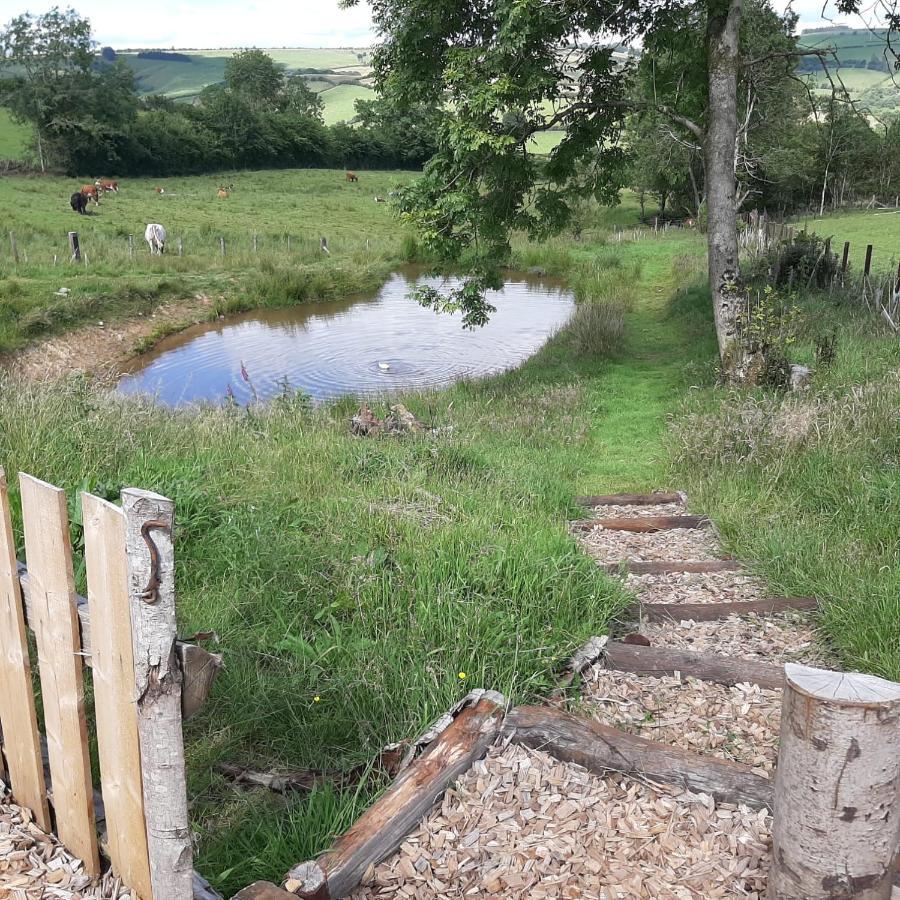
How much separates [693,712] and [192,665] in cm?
236

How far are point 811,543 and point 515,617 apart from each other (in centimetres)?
244

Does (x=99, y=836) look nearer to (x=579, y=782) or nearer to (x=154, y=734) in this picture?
(x=154, y=734)

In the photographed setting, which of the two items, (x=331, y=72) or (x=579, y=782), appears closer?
(x=579, y=782)

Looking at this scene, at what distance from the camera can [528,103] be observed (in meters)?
12.6

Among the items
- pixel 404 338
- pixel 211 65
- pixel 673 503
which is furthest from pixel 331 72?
pixel 673 503

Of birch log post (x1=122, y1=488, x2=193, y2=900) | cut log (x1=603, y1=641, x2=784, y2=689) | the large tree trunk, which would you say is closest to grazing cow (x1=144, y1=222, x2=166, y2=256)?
the large tree trunk

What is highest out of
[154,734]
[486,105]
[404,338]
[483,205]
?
[486,105]

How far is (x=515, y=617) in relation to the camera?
157 inches

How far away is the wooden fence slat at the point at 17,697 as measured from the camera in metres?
2.49

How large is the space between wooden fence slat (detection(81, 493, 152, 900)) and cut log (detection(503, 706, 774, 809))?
145cm

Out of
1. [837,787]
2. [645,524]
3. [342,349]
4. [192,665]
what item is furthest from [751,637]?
[342,349]

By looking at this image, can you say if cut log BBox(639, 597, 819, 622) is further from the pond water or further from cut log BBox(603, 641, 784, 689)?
the pond water

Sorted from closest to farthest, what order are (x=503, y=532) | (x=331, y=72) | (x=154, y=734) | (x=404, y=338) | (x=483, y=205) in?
(x=154, y=734)
(x=503, y=532)
(x=483, y=205)
(x=404, y=338)
(x=331, y=72)

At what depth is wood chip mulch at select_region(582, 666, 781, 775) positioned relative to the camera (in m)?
3.34
